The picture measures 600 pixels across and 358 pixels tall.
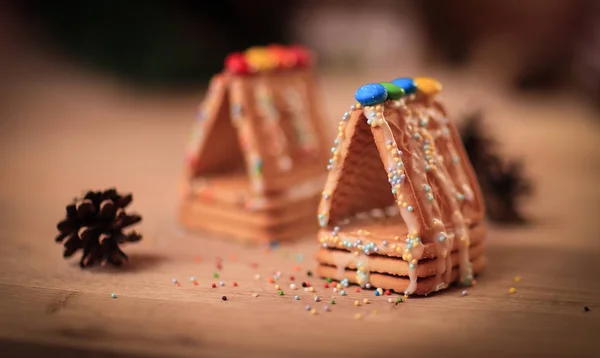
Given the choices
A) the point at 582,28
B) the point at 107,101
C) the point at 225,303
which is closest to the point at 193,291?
the point at 225,303

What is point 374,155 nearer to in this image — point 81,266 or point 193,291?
point 193,291

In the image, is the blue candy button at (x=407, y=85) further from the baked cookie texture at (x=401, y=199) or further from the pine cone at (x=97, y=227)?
the pine cone at (x=97, y=227)

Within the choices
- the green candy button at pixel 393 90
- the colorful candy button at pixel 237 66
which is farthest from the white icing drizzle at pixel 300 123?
the green candy button at pixel 393 90

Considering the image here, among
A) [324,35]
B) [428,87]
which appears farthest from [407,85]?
[324,35]

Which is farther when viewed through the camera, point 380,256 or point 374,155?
point 374,155

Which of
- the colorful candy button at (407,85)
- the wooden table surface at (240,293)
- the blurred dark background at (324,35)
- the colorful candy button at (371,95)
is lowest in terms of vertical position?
the wooden table surface at (240,293)

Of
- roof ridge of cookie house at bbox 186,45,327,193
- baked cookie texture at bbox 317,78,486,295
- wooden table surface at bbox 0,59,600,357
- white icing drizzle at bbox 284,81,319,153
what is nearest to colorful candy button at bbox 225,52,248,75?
roof ridge of cookie house at bbox 186,45,327,193

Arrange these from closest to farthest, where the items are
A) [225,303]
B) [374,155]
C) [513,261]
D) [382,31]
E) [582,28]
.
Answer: [225,303] < [374,155] < [513,261] < [582,28] < [382,31]

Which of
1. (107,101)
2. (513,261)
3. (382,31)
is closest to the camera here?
(513,261)
